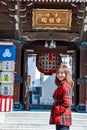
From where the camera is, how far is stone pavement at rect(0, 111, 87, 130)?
35.7 feet

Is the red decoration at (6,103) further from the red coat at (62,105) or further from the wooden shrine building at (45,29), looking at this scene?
the red coat at (62,105)

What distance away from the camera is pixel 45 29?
44.4 ft

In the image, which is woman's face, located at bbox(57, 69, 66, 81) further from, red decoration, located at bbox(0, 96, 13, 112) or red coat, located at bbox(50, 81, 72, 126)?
red decoration, located at bbox(0, 96, 13, 112)

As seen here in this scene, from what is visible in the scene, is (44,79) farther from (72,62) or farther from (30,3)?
(30,3)

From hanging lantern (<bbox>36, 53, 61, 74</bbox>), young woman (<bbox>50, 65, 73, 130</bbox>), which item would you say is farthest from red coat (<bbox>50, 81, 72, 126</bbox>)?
hanging lantern (<bbox>36, 53, 61, 74</bbox>)

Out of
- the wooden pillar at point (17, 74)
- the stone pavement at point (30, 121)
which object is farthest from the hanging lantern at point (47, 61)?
the stone pavement at point (30, 121)

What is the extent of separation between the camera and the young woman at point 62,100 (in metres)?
5.27

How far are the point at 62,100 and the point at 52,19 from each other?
8132 millimetres

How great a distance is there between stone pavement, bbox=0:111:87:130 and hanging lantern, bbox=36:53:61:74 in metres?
4.13

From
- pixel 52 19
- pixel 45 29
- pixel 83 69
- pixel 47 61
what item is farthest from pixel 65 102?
pixel 47 61

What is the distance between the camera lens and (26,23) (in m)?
13.6

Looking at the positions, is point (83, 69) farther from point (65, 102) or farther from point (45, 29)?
point (65, 102)

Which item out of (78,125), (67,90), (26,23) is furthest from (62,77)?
(26,23)

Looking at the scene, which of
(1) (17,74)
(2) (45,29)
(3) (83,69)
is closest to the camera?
(2) (45,29)
